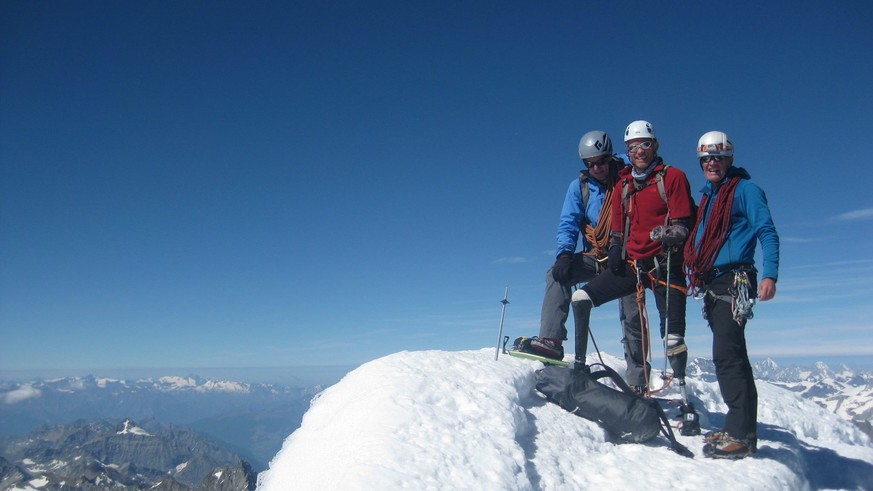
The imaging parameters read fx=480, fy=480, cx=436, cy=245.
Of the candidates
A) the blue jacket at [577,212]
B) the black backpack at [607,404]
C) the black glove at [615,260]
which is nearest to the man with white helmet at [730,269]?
the black backpack at [607,404]

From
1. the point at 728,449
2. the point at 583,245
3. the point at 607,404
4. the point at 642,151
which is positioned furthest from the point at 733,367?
the point at 642,151

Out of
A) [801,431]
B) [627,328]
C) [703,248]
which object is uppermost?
[703,248]

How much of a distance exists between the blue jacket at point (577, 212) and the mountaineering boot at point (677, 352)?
6.54 ft

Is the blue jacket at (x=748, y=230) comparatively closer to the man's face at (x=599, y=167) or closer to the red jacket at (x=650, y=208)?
the red jacket at (x=650, y=208)

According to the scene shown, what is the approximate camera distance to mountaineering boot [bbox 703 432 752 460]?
18.7 feet

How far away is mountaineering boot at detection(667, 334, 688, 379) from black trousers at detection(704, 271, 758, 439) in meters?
0.53

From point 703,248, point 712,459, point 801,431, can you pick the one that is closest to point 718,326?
point 703,248

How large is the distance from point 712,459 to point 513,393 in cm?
243

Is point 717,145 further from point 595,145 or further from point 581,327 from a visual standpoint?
point 581,327

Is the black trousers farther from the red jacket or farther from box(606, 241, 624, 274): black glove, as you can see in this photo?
box(606, 241, 624, 274): black glove

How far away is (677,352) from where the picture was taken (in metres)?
6.57

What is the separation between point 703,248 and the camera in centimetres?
630

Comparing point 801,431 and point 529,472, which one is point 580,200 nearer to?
point 529,472

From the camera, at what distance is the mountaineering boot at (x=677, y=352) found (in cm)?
657
